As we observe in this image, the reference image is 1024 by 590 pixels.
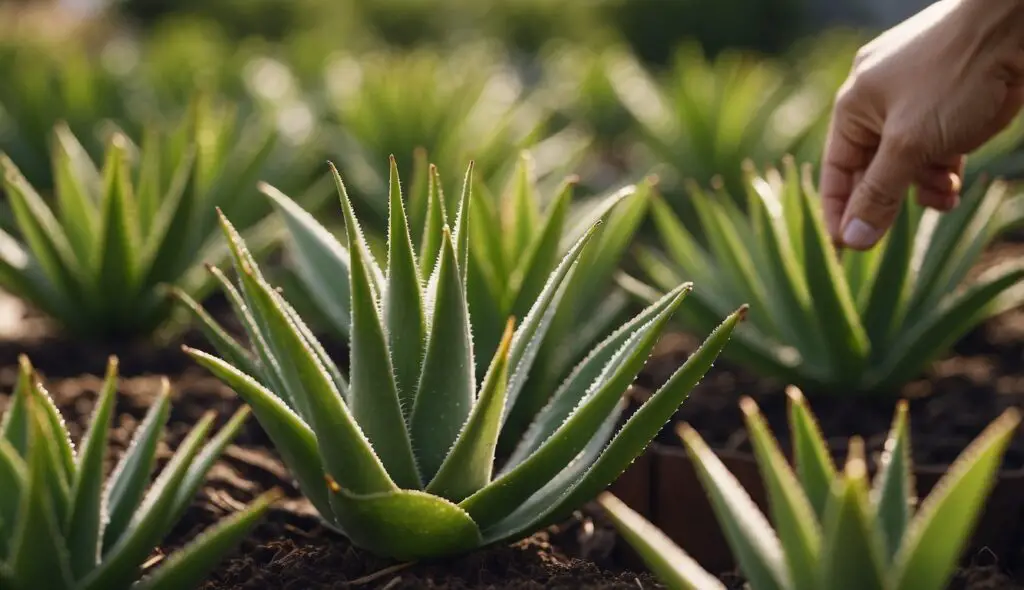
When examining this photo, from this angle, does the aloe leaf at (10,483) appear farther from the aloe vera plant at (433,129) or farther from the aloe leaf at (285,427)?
the aloe vera plant at (433,129)

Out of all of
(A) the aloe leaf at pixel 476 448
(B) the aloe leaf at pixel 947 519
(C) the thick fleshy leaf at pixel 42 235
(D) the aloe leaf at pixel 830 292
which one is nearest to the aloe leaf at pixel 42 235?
(C) the thick fleshy leaf at pixel 42 235

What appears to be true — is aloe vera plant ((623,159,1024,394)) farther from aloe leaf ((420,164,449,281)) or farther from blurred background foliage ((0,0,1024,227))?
aloe leaf ((420,164,449,281))

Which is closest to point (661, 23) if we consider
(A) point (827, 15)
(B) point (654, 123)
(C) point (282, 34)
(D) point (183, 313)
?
(C) point (282, 34)

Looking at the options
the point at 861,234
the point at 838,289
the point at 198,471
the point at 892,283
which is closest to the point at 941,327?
the point at 892,283

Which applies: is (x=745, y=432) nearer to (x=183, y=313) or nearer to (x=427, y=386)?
(x=427, y=386)

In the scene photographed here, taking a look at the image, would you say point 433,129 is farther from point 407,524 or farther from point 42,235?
point 407,524

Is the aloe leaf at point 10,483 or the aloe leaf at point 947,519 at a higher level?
the aloe leaf at point 947,519
